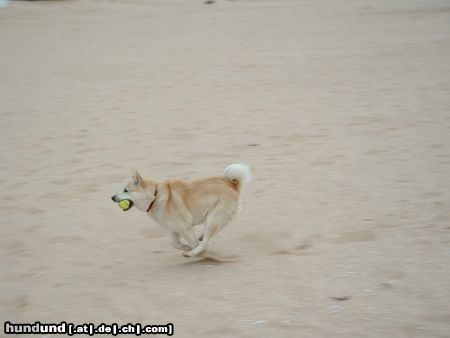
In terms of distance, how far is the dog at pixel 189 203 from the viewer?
5.71m

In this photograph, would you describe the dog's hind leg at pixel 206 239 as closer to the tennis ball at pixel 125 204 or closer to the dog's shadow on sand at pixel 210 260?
the dog's shadow on sand at pixel 210 260

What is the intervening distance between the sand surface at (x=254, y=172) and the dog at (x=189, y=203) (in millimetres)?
342

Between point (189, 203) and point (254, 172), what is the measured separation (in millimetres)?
2467

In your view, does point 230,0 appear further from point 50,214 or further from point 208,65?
point 50,214

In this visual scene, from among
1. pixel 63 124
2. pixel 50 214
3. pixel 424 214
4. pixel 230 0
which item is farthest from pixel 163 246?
pixel 230 0

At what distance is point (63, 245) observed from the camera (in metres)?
6.27

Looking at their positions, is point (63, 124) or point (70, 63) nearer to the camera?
point (63, 124)

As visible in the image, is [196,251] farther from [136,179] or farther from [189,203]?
[136,179]

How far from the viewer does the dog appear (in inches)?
225

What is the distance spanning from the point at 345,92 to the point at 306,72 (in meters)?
1.87

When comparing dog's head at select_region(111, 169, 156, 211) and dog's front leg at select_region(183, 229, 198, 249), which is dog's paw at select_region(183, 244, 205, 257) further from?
dog's head at select_region(111, 169, 156, 211)

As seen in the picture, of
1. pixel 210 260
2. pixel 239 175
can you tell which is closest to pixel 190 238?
pixel 210 260

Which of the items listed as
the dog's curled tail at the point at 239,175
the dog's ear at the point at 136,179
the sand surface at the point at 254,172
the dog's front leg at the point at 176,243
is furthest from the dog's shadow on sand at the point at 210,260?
the dog's ear at the point at 136,179

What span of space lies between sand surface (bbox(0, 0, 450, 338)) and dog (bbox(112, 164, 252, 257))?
1.12 ft
